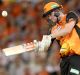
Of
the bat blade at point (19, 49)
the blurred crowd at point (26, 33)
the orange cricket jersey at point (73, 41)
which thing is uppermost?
the orange cricket jersey at point (73, 41)

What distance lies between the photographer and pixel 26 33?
35.8ft

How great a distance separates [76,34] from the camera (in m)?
6.82

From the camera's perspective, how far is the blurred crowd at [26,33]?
1008 cm

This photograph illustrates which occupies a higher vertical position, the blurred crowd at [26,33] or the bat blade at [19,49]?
the bat blade at [19,49]

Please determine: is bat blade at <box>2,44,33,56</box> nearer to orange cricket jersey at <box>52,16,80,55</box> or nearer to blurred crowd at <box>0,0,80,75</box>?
orange cricket jersey at <box>52,16,80,55</box>

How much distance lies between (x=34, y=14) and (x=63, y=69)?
4.34m

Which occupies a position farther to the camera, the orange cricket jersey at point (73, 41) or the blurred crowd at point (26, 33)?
the blurred crowd at point (26, 33)

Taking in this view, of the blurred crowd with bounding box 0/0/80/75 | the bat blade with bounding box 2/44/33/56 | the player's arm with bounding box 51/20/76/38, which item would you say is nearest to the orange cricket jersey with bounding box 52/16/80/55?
the player's arm with bounding box 51/20/76/38

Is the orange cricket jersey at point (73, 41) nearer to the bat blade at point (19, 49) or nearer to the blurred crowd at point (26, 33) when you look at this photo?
the bat blade at point (19, 49)

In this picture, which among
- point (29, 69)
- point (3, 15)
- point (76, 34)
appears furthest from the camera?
point (3, 15)

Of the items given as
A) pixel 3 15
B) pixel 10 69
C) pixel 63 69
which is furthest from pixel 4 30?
pixel 63 69

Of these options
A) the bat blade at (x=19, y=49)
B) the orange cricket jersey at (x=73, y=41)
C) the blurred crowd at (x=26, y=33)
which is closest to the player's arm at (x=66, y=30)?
the orange cricket jersey at (x=73, y=41)

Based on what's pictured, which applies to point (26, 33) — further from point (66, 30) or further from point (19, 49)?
point (66, 30)

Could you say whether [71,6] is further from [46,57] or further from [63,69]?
[63,69]
